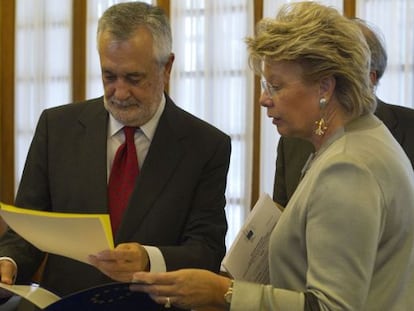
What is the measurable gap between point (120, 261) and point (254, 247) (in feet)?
1.23

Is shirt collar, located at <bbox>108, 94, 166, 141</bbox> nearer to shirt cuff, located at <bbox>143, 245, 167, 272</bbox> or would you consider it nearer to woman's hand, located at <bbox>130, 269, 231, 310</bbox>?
shirt cuff, located at <bbox>143, 245, 167, 272</bbox>

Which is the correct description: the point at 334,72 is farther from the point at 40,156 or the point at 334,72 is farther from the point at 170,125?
the point at 40,156

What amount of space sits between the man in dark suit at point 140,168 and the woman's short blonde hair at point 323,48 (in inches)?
23.3

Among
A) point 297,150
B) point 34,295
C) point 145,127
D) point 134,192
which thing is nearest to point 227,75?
point 297,150

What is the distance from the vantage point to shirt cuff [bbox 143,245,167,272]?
6.19 feet

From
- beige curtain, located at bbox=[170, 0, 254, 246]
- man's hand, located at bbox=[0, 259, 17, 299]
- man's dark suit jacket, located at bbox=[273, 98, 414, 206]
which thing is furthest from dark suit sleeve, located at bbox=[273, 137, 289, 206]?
beige curtain, located at bbox=[170, 0, 254, 246]

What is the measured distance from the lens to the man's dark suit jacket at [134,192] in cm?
209

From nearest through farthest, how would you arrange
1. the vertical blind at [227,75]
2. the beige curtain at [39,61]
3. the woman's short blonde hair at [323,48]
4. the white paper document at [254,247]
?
the woman's short blonde hair at [323,48] → the white paper document at [254,247] → the vertical blind at [227,75] → the beige curtain at [39,61]

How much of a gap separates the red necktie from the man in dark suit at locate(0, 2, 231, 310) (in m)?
0.03

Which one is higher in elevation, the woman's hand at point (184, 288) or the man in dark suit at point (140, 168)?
the man in dark suit at point (140, 168)

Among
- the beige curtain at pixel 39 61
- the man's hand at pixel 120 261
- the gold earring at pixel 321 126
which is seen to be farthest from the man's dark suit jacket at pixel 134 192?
the beige curtain at pixel 39 61

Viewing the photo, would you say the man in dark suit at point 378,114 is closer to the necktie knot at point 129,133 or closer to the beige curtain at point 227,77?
the necktie knot at point 129,133

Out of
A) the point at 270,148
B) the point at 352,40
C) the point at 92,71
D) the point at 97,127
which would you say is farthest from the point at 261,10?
the point at 352,40

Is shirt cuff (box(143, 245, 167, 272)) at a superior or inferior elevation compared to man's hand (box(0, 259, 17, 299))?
superior
